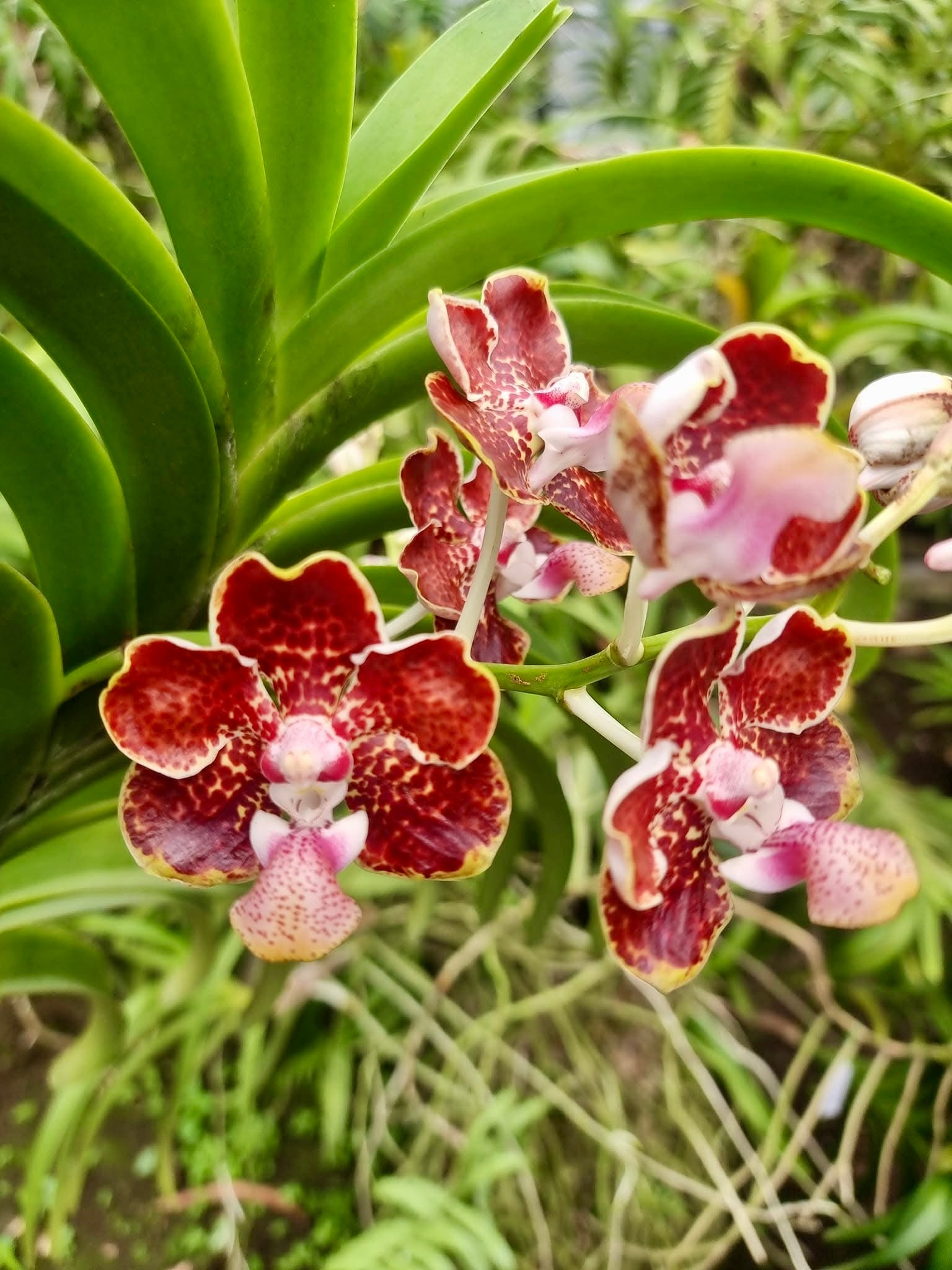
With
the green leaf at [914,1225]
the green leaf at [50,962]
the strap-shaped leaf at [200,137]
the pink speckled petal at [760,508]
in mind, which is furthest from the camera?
the green leaf at [914,1225]

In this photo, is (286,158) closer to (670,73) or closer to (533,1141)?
(533,1141)

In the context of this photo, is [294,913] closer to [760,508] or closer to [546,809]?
[760,508]

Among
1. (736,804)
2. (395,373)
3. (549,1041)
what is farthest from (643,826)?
(549,1041)

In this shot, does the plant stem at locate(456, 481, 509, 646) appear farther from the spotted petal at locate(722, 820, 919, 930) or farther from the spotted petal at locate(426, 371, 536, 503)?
the spotted petal at locate(722, 820, 919, 930)

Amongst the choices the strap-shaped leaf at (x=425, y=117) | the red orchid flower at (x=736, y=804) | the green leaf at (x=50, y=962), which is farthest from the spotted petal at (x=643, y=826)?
the green leaf at (x=50, y=962)

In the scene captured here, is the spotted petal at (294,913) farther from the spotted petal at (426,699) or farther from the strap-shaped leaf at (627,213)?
the strap-shaped leaf at (627,213)

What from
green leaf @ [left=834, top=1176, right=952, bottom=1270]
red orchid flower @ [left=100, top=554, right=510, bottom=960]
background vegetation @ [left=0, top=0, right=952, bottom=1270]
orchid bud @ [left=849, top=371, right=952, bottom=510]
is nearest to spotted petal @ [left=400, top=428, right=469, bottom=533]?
red orchid flower @ [left=100, top=554, right=510, bottom=960]
